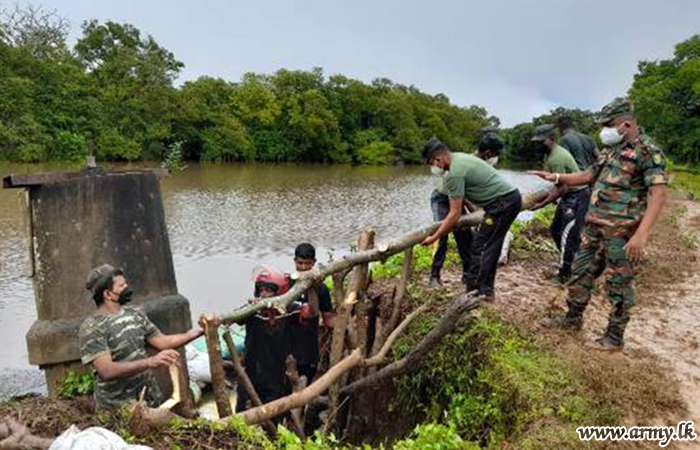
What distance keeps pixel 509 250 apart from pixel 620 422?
5.26m

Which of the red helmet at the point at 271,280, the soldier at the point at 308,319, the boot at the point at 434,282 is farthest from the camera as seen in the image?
the boot at the point at 434,282

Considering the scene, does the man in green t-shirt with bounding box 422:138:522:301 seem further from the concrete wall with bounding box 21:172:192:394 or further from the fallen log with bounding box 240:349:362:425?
the concrete wall with bounding box 21:172:192:394

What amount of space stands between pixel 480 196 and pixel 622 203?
125cm

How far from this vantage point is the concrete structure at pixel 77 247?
496 cm

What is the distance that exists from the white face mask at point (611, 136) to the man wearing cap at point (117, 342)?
347cm

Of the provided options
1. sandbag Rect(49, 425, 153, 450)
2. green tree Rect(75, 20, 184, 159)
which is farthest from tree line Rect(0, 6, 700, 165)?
sandbag Rect(49, 425, 153, 450)

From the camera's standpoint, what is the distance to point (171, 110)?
48562mm

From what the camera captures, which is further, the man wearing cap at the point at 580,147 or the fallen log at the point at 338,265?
the man wearing cap at the point at 580,147

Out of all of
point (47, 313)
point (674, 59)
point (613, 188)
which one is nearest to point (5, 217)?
point (47, 313)

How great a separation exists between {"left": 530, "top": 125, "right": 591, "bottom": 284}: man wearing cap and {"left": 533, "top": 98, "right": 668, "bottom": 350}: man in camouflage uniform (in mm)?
1626

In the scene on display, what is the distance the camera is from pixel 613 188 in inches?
184

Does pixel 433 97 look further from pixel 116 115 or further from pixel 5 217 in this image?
pixel 5 217

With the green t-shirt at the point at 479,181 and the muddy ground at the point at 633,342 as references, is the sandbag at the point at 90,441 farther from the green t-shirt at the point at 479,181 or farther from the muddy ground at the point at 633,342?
the green t-shirt at the point at 479,181

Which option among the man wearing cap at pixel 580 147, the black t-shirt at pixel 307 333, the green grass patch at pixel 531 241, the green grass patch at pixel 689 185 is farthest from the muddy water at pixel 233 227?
the green grass patch at pixel 689 185
